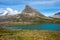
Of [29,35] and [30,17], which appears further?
[30,17]

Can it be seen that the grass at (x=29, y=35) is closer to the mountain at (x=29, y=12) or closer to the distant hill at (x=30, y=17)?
the distant hill at (x=30, y=17)

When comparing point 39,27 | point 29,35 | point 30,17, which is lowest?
point 29,35

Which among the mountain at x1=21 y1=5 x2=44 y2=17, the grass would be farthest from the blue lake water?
the mountain at x1=21 y1=5 x2=44 y2=17

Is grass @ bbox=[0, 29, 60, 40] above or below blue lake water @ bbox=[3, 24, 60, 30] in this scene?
below

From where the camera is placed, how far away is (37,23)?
2469 millimetres

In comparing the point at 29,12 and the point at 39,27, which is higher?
the point at 29,12

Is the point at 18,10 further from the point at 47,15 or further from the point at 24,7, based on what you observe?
the point at 47,15

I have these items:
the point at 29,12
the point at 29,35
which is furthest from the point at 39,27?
the point at 29,12

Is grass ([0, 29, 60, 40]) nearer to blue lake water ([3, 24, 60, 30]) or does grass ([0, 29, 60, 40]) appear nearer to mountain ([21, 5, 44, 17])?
blue lake water ([3, 24, 60, 30])

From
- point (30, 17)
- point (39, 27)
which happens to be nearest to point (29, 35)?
point (39, 27)

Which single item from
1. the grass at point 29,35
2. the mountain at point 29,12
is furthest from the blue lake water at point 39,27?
the mountain at point 29,12

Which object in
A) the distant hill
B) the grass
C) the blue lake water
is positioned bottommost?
the grass

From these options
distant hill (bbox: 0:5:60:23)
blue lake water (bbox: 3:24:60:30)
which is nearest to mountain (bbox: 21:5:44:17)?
distant hill (bbox: 0:5:60:23)

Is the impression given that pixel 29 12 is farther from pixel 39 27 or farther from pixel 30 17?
pixel 39 27
